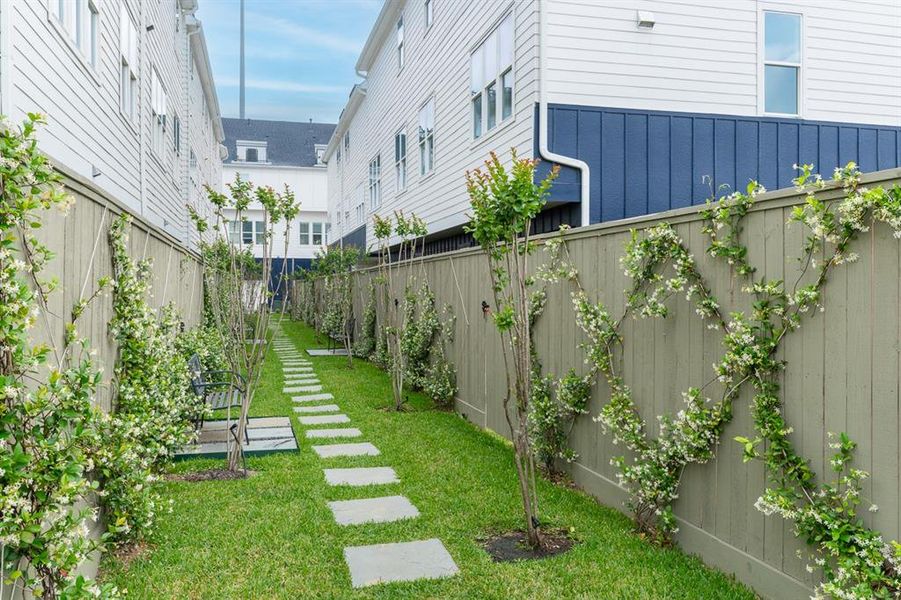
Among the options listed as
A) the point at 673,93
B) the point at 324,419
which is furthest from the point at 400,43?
the point at 324,419

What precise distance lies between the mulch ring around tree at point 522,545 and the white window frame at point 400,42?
1221cm

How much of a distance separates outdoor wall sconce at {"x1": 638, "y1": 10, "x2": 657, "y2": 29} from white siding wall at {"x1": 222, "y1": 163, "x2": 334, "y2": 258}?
27.5 metres

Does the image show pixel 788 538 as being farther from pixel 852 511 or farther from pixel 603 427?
pixel 603 427

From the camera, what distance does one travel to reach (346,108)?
21312 millimetres

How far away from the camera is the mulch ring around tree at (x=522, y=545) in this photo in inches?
145

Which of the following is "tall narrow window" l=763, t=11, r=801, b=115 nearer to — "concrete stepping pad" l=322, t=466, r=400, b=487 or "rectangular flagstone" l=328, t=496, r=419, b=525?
"concrete stepping pad" l=322, t=466, r=400, b=487

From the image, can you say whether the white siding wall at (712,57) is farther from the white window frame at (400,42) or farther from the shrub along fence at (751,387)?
the white window frame at (400,42)

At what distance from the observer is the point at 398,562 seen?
3.61m

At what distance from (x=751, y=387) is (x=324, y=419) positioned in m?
5.14

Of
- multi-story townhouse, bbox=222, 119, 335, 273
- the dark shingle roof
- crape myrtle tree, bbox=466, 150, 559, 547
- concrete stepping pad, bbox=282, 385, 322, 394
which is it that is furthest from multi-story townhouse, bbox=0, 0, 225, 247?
the dark shingle roof

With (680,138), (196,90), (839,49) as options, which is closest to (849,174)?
(680,138)

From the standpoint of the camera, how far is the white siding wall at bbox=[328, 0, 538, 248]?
27.1 ft

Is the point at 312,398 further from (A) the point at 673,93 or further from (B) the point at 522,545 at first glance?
(A) the point at 673,93

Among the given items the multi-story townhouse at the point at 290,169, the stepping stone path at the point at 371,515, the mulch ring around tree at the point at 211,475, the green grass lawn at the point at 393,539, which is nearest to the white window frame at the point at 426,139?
the stepping stone path at the point at 371,515
